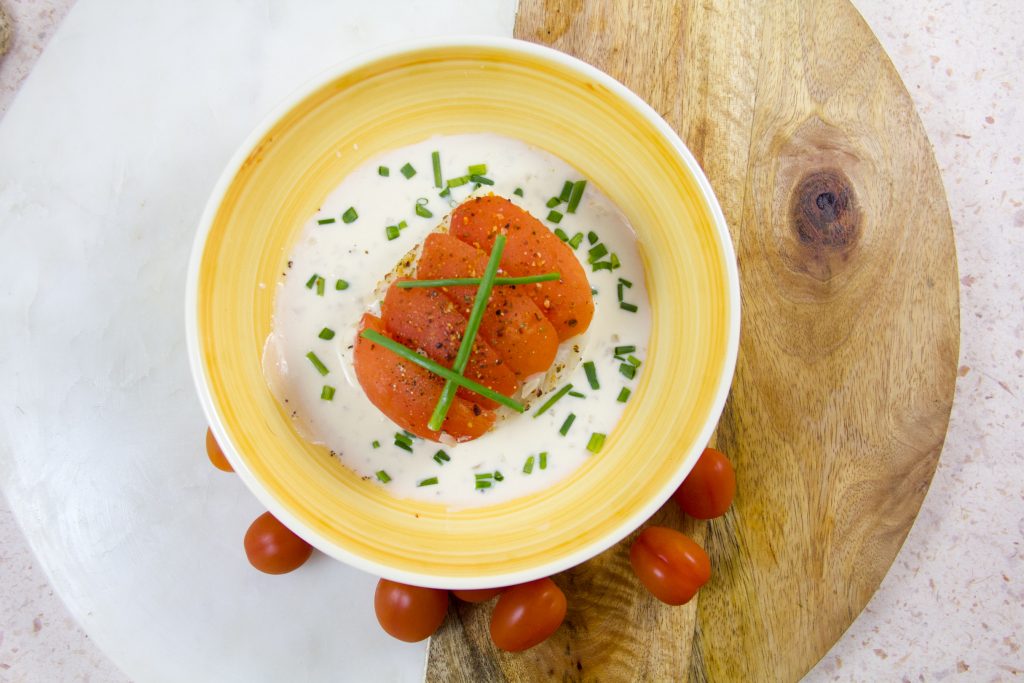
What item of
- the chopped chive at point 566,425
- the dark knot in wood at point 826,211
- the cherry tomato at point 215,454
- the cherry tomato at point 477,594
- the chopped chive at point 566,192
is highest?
the dark knot in wood at point 826,211

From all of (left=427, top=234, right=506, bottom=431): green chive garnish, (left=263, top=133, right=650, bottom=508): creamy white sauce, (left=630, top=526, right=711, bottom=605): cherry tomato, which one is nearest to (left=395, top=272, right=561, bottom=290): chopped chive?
(left=427, top=234, right=506, bottom=431): green chive garnish

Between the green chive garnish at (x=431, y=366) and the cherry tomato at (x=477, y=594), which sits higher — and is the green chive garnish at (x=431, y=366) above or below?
above

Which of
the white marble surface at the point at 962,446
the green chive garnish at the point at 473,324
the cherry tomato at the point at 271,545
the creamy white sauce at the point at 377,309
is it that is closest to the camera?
the green chive garnish at the point at 473,324

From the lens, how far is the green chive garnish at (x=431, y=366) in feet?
5.71

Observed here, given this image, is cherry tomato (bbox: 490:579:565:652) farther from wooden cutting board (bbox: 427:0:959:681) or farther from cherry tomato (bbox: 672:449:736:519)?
cherry tomato (bbox: 672:449:736:519)

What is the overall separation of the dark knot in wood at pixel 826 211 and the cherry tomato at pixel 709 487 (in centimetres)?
68

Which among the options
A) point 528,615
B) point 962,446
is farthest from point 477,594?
point 962,446

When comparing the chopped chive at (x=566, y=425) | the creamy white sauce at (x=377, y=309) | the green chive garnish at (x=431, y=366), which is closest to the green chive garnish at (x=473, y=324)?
the green chive garnish at (x=431, y=366)

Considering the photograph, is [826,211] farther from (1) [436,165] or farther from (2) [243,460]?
(2) [243,460]

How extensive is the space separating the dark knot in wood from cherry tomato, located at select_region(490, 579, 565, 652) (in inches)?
48.0

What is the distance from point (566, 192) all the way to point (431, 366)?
0.65 m

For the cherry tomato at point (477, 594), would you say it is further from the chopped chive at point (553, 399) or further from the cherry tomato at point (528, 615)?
the chopped chive at point (553, 399)

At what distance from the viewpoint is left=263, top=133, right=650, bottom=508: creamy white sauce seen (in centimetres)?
201

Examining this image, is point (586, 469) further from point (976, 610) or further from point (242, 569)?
point (976, 610)
